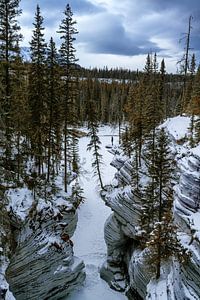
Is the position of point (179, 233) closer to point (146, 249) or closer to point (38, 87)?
point (146, 249)

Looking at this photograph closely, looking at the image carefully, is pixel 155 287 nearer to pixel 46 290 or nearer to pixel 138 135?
pixel 46 290

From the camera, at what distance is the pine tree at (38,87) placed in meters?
25.2

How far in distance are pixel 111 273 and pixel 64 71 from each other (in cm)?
1845

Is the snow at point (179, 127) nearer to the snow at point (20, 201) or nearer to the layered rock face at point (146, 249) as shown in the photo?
the layered rock face at point (146, 249)

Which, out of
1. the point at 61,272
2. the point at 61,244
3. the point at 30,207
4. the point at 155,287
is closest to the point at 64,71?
the point at 30,207

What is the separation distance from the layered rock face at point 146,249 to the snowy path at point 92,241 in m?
1.21

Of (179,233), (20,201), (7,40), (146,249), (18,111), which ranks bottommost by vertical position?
(146,249)

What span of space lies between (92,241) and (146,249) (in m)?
14.0

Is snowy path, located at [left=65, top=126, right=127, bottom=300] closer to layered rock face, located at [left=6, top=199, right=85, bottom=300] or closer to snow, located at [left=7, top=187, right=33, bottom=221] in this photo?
layered rock face, located at [left=6, top=199, right=85, bottom=300]

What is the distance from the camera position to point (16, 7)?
902 inches

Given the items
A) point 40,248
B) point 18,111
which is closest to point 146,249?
point 40,248

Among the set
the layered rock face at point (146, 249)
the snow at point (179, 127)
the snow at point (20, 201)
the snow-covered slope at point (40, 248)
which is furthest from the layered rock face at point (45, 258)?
the snow at point (179, 127)

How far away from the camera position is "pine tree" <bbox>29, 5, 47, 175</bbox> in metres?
25.2

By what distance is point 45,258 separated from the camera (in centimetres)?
2180
